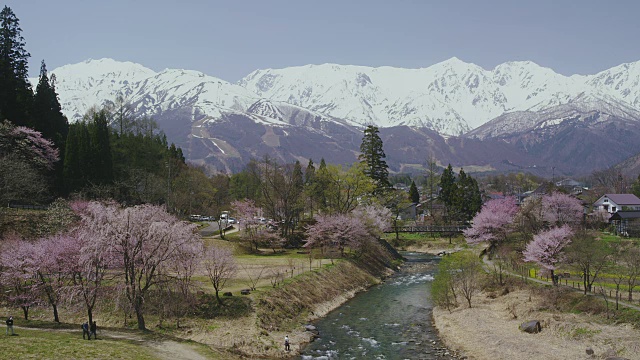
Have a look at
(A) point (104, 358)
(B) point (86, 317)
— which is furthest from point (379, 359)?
(B) point (86, 317)

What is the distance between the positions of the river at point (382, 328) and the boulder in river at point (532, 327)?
20.6 ft

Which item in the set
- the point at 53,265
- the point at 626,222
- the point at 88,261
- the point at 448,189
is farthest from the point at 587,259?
the point at 448,189

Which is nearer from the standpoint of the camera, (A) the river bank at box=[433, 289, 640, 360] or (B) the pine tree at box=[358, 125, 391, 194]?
(A) the river bank at box=[433, 289, 640, 360]

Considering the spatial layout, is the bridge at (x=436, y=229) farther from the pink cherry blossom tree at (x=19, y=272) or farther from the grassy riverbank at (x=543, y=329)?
the pink cherry blossom tree at (x=19, y=272)

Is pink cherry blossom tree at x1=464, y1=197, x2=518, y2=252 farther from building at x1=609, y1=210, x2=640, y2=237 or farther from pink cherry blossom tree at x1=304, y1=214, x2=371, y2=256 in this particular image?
pink cherry blossom tree at x1=304, y1=214, x2=371, y2=256

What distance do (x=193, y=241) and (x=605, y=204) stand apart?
91.7 metres

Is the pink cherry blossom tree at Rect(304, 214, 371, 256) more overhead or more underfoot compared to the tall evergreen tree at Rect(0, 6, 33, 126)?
more underfoot

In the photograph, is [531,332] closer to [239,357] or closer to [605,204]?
[239,357]

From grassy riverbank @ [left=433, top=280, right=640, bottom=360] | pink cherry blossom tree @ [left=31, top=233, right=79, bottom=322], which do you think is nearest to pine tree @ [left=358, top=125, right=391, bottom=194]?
grassy riverbank @ [left=433, top=280, right=640, bottom=360]

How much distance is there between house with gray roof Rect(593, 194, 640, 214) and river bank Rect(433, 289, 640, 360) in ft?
219

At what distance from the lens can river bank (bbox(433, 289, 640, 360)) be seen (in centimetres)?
3150

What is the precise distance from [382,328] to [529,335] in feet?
36.8

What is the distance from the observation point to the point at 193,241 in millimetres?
40219

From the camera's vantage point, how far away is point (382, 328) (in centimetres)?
4112
